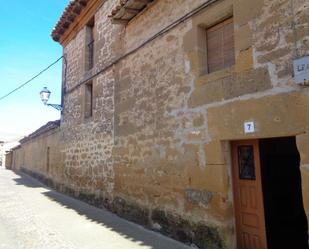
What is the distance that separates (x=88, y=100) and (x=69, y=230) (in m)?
4.37

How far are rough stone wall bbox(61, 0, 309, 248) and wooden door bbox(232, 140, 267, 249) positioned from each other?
158 millimetres

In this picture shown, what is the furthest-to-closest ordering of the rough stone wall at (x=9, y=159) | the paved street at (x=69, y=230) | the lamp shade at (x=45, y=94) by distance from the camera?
the rough stone wall at (x=9, y=159) < the lamp shade at (x=45, y=94) < the paved street at (x=69, y=230)

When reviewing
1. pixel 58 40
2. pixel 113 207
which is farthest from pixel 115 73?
pixel 58 40

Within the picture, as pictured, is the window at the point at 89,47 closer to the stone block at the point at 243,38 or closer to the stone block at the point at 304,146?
the stone block at the point at 243,38

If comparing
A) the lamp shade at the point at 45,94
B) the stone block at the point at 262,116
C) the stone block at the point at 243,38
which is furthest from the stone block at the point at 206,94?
the lamp shade at the point at 45,94

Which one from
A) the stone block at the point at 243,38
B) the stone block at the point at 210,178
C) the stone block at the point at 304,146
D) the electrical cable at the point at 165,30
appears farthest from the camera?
the electrical cable at the point at 165,30

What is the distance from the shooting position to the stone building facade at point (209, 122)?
3.53 m

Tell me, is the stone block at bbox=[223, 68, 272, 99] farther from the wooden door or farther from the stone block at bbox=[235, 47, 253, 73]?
the wooden door

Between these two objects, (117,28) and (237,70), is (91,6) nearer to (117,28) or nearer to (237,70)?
(117,28)

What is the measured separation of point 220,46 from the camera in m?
4.50

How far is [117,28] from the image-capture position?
7.22m

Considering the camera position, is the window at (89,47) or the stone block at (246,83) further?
the window at (89,47)

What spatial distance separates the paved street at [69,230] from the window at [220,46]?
280 cm

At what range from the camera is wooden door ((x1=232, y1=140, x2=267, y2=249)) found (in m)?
3.95
